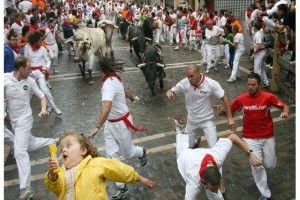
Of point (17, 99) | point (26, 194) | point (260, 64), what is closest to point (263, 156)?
point (26, 194)

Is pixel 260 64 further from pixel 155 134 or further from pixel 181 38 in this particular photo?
pixel 181 38

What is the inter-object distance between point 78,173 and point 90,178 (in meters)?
0.12

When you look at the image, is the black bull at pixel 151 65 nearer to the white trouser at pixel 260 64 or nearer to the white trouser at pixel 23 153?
the white trouser at pixel 260 64

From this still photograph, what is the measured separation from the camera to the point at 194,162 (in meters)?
4.75

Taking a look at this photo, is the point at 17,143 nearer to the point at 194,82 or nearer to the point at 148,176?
the point at 148,176

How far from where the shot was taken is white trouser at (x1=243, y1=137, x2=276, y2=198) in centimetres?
560

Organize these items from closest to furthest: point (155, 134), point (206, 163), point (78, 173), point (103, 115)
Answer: point (78, 173) → point (206, 163) → point (103, 115) → point (155, 134)

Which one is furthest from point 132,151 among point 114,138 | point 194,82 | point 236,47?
point 236,47

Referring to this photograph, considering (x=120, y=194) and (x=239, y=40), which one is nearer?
(x=120, y=194)

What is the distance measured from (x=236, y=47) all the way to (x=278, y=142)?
18.6 feet

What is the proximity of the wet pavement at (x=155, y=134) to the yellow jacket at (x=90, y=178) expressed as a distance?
→ 2469 mm

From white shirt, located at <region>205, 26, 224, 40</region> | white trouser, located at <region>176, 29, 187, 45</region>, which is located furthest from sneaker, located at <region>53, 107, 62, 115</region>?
white trouser, located at <region>176, 29, 187, 45</region>

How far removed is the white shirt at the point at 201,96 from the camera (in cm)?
635

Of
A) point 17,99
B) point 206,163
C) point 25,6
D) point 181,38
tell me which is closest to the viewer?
point 206,163
